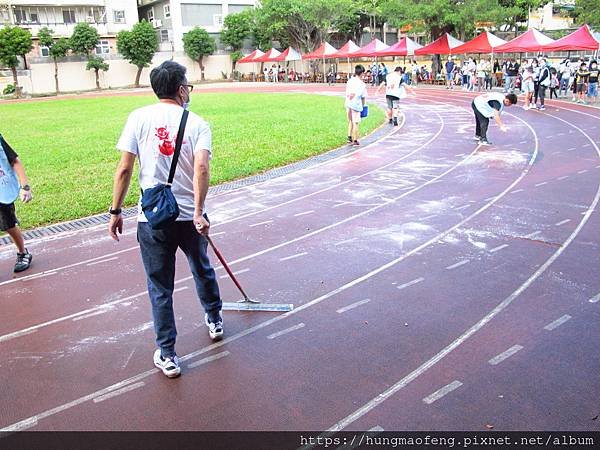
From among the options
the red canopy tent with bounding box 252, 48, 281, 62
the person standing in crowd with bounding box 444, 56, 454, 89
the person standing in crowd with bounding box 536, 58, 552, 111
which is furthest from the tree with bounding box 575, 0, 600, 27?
the red canopy tent with bounding box 252, 48, 281, 62

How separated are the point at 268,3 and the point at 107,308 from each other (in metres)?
47.7

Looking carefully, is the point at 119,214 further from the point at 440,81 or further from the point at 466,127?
the point at 440,81

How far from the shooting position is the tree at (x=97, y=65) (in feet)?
162

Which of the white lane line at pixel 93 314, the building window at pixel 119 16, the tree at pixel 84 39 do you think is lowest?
the white lane line at pixel 93 314

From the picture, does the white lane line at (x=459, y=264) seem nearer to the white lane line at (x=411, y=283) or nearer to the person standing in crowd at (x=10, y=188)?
the white lane line at (x=411, y=283)

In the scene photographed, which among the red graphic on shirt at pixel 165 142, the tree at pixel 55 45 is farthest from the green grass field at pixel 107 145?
the tree at pixel 55 45

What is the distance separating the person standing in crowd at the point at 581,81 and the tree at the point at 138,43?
127 ft

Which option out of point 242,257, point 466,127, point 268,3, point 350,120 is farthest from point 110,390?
point 268,3

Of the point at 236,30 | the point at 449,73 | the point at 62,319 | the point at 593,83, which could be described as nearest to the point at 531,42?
the point at 593,83

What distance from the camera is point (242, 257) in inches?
253

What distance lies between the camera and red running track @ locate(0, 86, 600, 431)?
141 inches

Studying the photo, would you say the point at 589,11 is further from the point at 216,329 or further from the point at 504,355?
the point at 216,329

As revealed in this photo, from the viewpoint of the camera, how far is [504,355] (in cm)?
412

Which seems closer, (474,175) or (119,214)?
(119,214)
